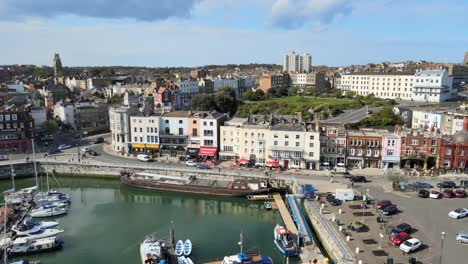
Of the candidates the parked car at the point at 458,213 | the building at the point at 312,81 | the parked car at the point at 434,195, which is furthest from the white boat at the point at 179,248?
the building at the point at 312,81

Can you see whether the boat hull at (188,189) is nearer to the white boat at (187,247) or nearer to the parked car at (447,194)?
the white boat at (187,247)

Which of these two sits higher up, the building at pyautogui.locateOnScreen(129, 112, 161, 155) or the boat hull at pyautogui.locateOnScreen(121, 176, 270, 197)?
the building at pyautogui.locateOnScreen(129, 112, 161, 155)

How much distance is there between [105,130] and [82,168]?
2302 cm

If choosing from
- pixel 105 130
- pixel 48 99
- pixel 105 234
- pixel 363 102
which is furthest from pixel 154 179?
pixel 363 102

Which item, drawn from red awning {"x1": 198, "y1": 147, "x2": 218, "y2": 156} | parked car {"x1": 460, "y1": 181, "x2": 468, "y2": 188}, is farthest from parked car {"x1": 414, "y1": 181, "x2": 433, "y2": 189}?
red awning {"x1": 198, "y1": 147, "x2": 218, "y2": 156}

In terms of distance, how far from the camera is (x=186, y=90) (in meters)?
96.6

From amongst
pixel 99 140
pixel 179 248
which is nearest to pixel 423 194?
pixel 179 248

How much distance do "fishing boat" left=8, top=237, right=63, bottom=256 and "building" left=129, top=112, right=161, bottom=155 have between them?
23956 millimetres

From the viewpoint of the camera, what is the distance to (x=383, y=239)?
26.6 metres

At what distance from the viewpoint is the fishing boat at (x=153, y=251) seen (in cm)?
2600

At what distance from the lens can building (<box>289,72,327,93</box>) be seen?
137375 millimetres

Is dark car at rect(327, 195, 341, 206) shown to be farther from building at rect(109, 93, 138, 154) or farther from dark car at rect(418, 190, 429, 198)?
building at rect(109, 93, 138, 154)

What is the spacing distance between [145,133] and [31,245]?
25.2 metres

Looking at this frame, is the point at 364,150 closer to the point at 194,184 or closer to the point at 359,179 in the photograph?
the point at 359,179
